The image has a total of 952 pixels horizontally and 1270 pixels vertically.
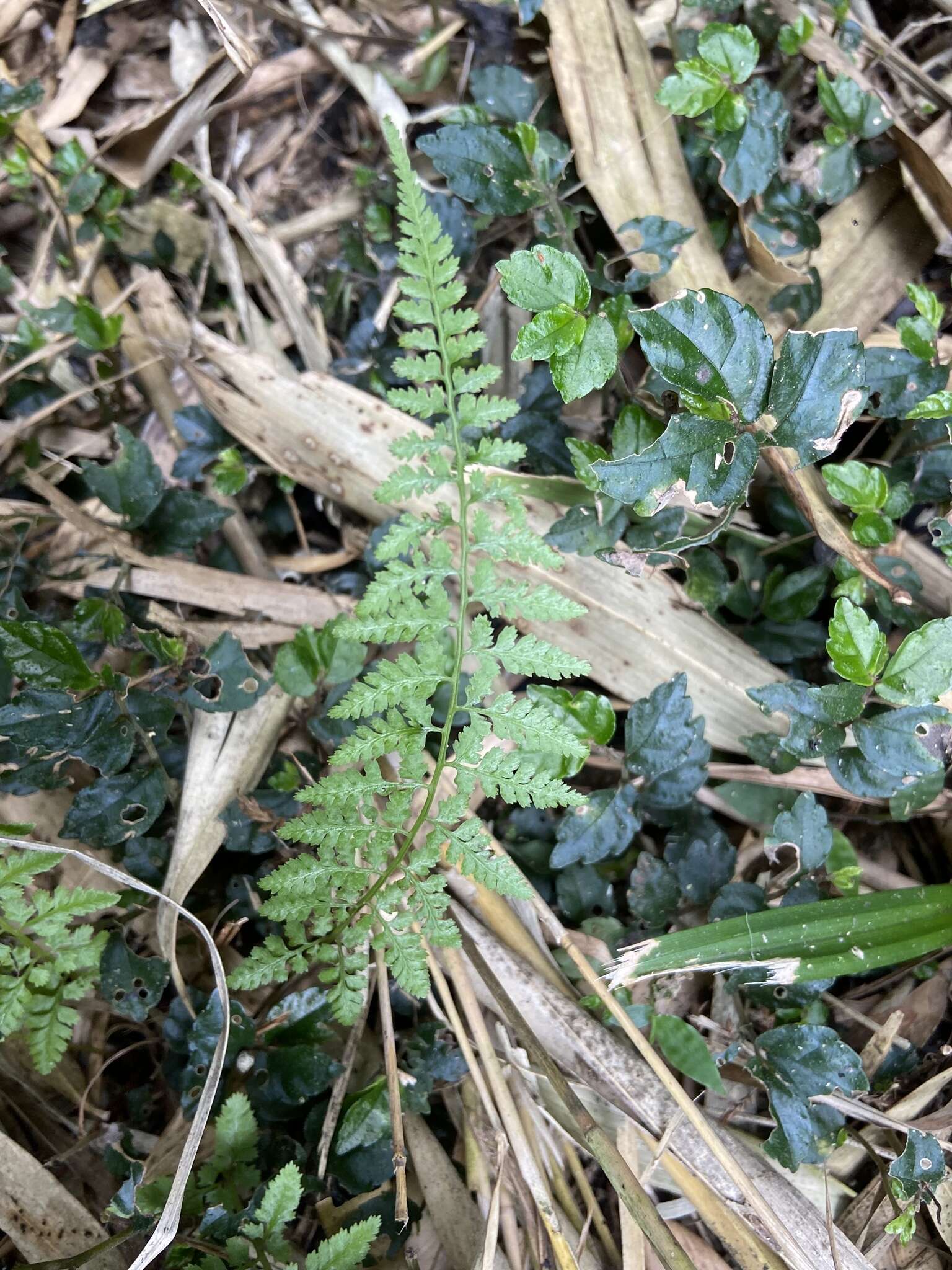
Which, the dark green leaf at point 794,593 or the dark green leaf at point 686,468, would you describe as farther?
the dark green leaf at point 794,593

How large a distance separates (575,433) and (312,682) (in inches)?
35.6

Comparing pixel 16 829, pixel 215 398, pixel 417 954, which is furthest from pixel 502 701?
pixel 215 398

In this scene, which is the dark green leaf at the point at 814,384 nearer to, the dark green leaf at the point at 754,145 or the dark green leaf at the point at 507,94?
the dark green leaf at the point at 754,145

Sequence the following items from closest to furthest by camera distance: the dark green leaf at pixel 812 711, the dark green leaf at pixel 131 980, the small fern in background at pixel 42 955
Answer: the small fern in background at pixel 42 955 < the dark green leaf at pixel 812 711 < the dark green leaf at pixel 131 980

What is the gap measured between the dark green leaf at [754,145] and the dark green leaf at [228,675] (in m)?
1.53

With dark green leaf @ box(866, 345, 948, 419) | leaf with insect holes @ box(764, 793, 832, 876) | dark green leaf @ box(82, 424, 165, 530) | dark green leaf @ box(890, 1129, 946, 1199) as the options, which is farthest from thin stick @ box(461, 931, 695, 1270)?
dark green leaf @ box(866, 345, 948, 419)

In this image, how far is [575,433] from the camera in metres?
2.21

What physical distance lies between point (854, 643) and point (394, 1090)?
1245 mm

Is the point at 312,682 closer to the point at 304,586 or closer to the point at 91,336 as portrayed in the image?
the point at 304,586

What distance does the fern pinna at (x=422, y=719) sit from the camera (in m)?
1.56

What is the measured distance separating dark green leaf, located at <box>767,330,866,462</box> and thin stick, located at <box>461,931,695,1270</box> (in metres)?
1.25

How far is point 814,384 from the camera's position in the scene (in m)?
1.57

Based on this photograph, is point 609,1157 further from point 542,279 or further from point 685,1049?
point 542,279

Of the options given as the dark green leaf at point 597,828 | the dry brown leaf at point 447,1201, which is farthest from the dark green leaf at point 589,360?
the dry brown leaf at point 447,1201
